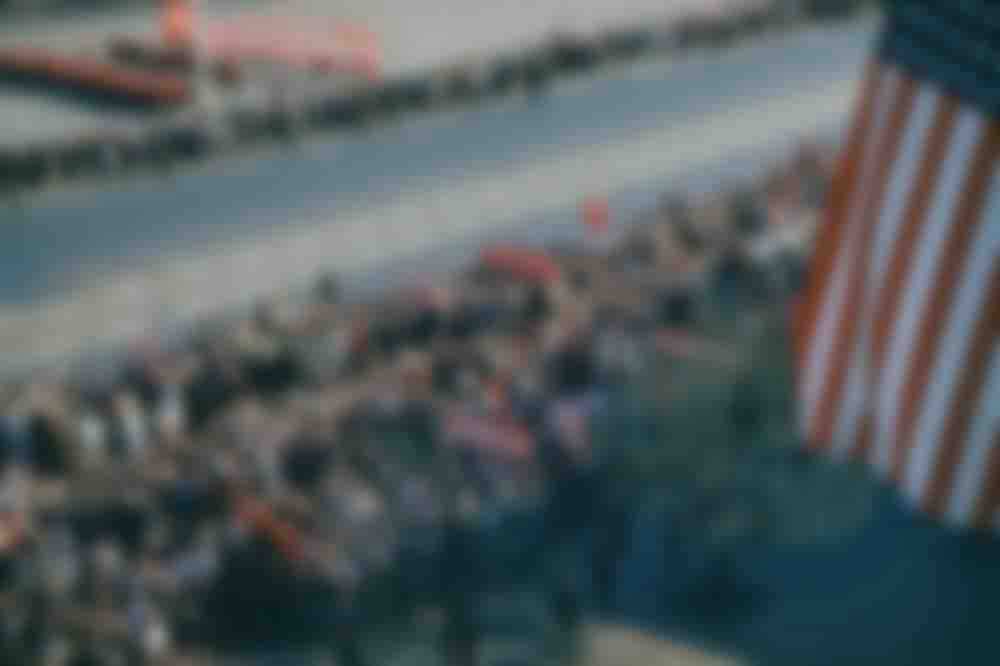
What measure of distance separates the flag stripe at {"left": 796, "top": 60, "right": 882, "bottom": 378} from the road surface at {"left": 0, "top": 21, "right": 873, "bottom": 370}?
30.1 ft

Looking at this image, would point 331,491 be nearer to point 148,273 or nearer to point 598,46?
point 148,273

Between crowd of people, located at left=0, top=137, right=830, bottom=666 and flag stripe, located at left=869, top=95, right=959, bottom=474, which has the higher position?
flag stripe, located at left=869, top=95, right=959, bottom=474

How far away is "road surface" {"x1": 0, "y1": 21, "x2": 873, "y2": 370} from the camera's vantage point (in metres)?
22.0

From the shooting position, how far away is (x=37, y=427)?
64.7ft

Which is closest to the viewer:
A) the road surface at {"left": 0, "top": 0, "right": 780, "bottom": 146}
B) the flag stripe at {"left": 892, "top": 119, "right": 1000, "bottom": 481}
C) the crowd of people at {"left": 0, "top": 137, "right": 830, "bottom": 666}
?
Answer: the flag stripe at {"left": 892, "top": 119, "right": 1000, "bottom": 481}

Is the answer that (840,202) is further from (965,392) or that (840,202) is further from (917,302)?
(965,392)

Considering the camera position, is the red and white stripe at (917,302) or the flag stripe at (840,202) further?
the flag stripe at (840,202)

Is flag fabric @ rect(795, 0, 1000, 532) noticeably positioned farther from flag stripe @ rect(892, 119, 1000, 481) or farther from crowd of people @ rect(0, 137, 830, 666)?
crowd of people @ rect(0, 137, 830, 666)

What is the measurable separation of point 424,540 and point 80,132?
31.2 feet

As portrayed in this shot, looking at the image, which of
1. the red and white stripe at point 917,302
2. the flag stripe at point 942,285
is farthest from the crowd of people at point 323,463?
the flag stripe at point 942,285

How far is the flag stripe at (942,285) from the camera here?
1471 centimetres

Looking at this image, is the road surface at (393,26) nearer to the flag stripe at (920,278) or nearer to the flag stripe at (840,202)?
the flag stripe at (840,202)

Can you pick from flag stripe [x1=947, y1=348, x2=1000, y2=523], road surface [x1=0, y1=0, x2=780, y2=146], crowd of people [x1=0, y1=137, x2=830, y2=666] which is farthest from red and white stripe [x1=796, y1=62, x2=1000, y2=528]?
road surface [x1=0, y1=0, x2=780, y2=146]

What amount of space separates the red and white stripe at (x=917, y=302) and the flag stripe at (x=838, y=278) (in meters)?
0.02
